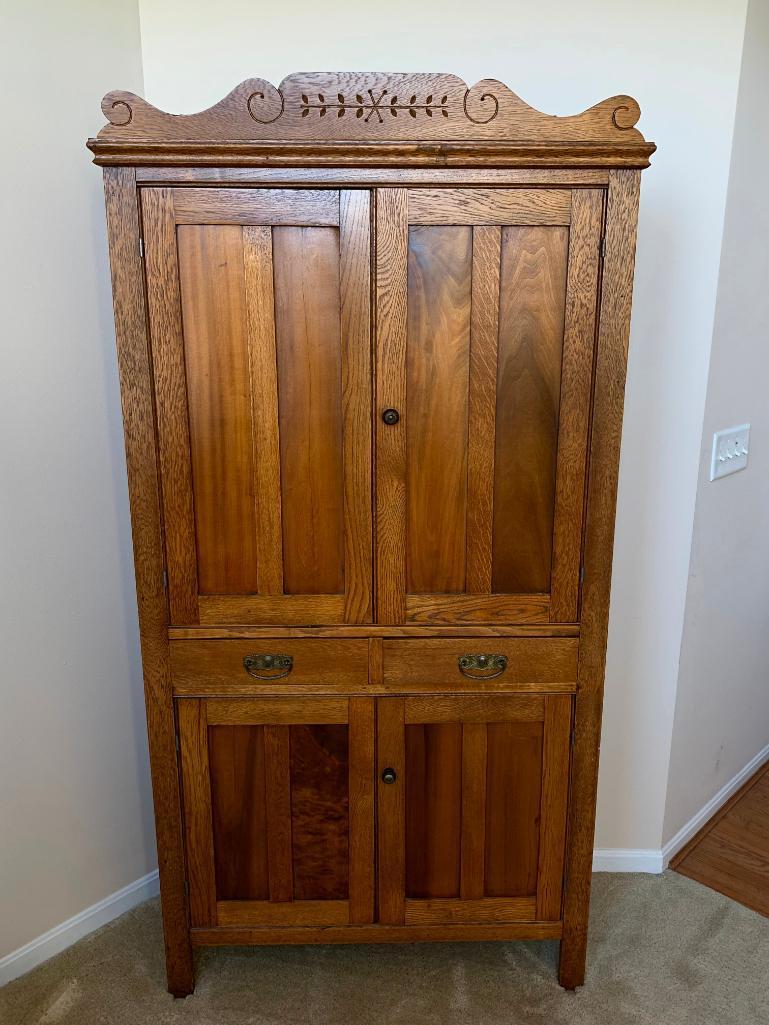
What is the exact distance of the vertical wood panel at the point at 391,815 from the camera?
1.56 meters

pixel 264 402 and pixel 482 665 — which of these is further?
pixel 482 665

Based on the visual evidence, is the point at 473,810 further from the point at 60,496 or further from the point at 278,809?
the point at 60,496

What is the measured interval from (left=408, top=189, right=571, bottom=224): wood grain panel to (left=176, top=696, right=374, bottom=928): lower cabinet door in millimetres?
906

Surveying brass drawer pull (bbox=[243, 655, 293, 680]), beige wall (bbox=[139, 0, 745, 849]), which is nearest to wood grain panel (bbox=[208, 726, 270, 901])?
brass drawer pull (bbox=[243, 655, 293, 680])

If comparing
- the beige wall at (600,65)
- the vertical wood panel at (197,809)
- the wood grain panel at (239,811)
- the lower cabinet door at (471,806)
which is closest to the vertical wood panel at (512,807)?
the lower cabinet door at (471,806)

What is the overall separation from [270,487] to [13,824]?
39.5 inches

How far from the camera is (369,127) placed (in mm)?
1312

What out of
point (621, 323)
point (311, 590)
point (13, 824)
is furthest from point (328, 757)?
point (621, 323)

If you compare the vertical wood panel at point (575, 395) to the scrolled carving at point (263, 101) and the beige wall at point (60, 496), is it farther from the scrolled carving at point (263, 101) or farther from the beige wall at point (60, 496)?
the beige wall at point (60, 496)

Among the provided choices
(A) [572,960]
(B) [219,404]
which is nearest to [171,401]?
(B) [219,404]

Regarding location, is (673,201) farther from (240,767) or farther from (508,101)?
(240,767)

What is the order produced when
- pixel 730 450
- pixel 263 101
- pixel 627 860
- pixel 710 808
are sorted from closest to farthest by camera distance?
pixel 263 101, pixel 730 450, pixel 627 860, pixel 710 808

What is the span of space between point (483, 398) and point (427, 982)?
130cm

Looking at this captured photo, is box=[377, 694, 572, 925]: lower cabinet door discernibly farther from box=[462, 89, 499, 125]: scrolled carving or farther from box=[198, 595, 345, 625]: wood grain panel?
box=[462, 89, 499, 125]: scrolled carving
